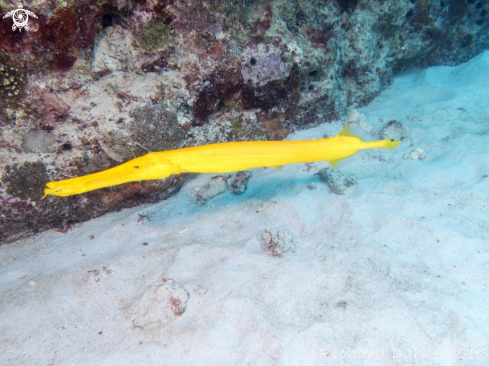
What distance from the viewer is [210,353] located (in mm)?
2812

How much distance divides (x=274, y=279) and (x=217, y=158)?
1759mm

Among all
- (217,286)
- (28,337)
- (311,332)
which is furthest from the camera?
(217,286)

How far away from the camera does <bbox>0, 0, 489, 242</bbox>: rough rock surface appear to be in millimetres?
3613

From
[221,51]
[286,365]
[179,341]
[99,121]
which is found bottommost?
[286,365]

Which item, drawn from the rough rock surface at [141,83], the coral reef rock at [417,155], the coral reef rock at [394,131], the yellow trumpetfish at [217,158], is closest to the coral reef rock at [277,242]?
the yellow trumpetfish at [217,158]

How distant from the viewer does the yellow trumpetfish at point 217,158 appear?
260cm

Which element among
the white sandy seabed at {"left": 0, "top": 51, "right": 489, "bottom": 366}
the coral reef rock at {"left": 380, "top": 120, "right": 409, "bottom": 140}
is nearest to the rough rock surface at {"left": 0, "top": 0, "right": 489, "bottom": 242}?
the white sandy seabed at {"left": 0, "top": 51, "right": 489, "bottom": 366}

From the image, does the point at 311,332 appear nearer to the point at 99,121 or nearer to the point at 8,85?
the point at 99,121

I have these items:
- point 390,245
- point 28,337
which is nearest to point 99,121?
point 28,337

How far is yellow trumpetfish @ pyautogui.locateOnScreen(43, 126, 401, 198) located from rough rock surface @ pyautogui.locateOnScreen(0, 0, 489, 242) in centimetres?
136

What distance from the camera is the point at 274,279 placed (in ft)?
11.2

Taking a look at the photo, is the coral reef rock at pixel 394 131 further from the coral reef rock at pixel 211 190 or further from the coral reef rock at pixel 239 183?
the coral reef rock at pixel 211 190

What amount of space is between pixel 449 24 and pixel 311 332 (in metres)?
9.57

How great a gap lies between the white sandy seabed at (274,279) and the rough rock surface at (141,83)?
93 centimetres
